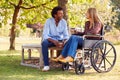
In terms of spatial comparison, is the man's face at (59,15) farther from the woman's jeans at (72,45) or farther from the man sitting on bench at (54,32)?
the woman's jeans at (72,45)

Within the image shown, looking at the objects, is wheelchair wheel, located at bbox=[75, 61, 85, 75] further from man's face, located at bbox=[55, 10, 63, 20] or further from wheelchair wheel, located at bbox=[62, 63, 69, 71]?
man's face, located at bbox=[55, 10, 63, 20]

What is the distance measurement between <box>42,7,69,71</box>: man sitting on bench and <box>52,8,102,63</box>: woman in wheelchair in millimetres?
276

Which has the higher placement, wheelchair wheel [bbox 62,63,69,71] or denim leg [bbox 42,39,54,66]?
denim leg [bbox 42,39,54,66]

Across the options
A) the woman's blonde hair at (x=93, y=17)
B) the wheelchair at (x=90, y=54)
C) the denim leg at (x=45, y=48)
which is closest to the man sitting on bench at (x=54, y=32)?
the denim leg at (x=45, y=48)

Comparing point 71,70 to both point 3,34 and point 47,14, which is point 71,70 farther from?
point 3,34

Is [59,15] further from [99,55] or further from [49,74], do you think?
[49,74]

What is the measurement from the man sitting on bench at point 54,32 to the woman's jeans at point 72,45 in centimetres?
24

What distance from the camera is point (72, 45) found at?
6.64 m

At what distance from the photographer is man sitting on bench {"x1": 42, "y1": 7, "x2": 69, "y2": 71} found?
272 inches

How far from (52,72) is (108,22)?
85.9ft

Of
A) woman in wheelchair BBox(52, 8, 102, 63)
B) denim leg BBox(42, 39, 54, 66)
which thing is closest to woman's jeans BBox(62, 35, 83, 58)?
woman in wheelchair BBox(52, 8, 102, 63)

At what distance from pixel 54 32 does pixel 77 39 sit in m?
0.66

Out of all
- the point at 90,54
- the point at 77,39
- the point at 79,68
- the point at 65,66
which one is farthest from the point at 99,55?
the point at 65,66

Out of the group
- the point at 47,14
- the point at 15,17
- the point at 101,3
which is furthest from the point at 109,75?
the point at 101,3
